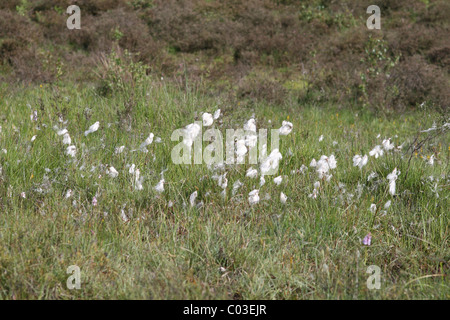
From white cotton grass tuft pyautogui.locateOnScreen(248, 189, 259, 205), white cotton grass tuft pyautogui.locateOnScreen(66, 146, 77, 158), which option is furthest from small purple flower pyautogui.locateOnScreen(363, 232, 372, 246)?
white cotton grass tuft pyautogui.locateOnScreen(66, 146, 77, 158)

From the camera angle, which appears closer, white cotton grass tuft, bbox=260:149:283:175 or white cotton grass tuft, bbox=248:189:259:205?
white cotton grass tuft, bbox=248:189:259:205

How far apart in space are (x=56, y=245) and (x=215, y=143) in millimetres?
1726

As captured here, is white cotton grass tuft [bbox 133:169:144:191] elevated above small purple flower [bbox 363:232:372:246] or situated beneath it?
elevated above

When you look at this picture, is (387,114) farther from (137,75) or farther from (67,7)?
(67,7)

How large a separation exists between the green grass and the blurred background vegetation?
2.80 metres

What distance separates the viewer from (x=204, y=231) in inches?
93.8

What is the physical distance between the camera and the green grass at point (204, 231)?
203cm

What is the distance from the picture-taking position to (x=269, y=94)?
23.2ft

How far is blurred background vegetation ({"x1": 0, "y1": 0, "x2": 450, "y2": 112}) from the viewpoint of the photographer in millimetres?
7145

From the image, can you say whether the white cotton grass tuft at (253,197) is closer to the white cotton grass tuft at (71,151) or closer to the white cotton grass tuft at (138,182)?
the white cotton grass tuft at (138,182)

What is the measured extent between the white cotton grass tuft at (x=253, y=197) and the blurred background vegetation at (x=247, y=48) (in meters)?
3.46

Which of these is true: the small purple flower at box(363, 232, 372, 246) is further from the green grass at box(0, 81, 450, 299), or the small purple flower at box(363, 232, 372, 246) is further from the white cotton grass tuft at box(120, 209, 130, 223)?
the white cotton grass tuft at box(120, 209, 130, 223)

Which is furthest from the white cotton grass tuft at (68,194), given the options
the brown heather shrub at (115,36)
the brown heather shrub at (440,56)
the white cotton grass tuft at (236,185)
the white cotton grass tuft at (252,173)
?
the brown heather shrub at (440,56)

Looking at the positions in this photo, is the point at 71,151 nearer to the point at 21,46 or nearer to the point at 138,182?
the point at 138,182
